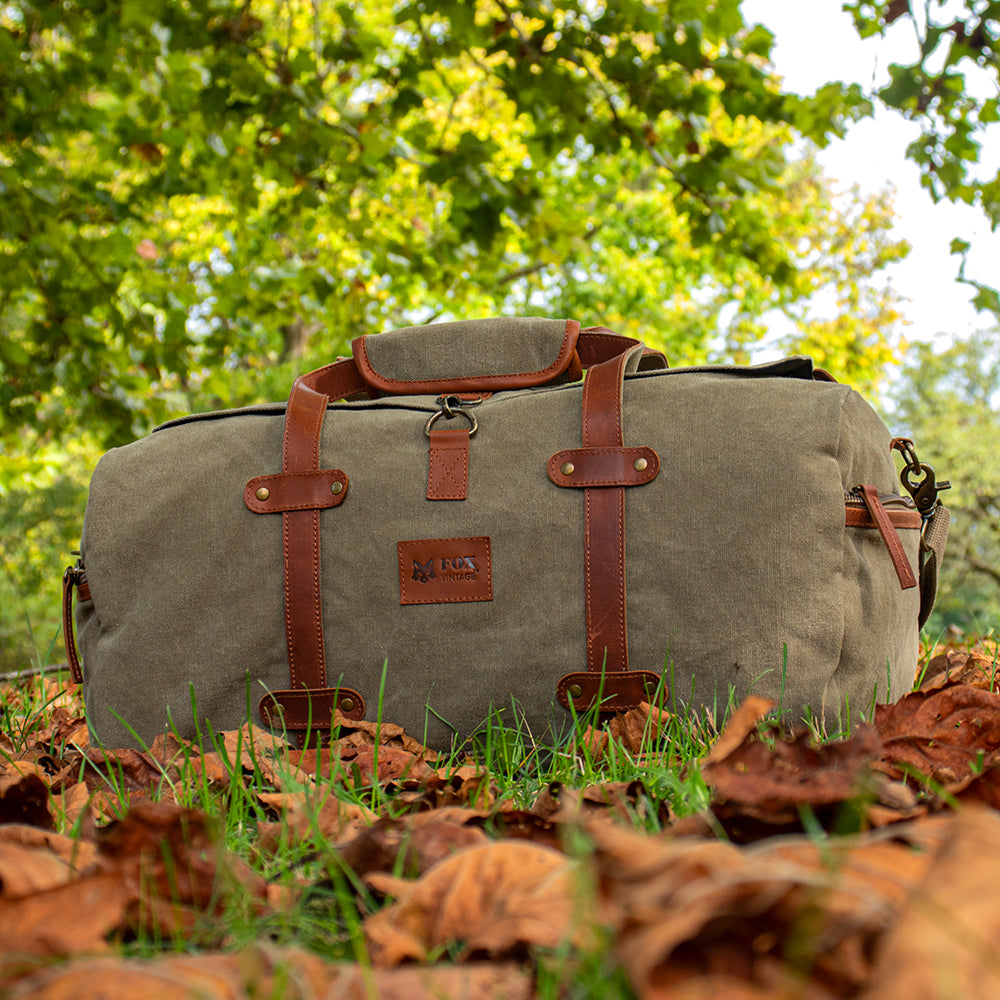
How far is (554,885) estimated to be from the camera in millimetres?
Result: 668

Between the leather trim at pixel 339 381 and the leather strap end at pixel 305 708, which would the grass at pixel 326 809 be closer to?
the leather strap end at pixel 305 708

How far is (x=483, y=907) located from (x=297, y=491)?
4.12ft

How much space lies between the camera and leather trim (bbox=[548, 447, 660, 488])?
1704mm

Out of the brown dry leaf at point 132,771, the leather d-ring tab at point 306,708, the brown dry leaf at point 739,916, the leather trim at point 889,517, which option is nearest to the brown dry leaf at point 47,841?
the brown dry leaf at point 132,771

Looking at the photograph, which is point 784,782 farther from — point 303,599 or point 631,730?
point 303,599

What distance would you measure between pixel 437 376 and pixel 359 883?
137 cm

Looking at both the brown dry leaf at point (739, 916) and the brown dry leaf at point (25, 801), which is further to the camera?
the brown dry leaf at point (25, 801)

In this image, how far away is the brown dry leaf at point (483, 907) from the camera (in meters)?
0.64

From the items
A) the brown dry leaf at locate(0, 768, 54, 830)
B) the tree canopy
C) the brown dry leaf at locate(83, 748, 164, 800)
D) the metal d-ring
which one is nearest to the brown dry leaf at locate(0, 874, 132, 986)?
the brown dry leaf at locate(0, 768, 54, 830)

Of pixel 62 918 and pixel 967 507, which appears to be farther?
pixel 967 507

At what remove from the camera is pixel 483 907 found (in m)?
0.69

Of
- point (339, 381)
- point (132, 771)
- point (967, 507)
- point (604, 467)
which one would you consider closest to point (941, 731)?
point (604, 467)

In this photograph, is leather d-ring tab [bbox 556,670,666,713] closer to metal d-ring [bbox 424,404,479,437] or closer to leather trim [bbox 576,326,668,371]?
metal d-ring [bbox 424,404,479,437]

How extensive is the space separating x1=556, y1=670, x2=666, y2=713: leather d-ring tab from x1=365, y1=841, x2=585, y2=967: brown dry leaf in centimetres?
95
